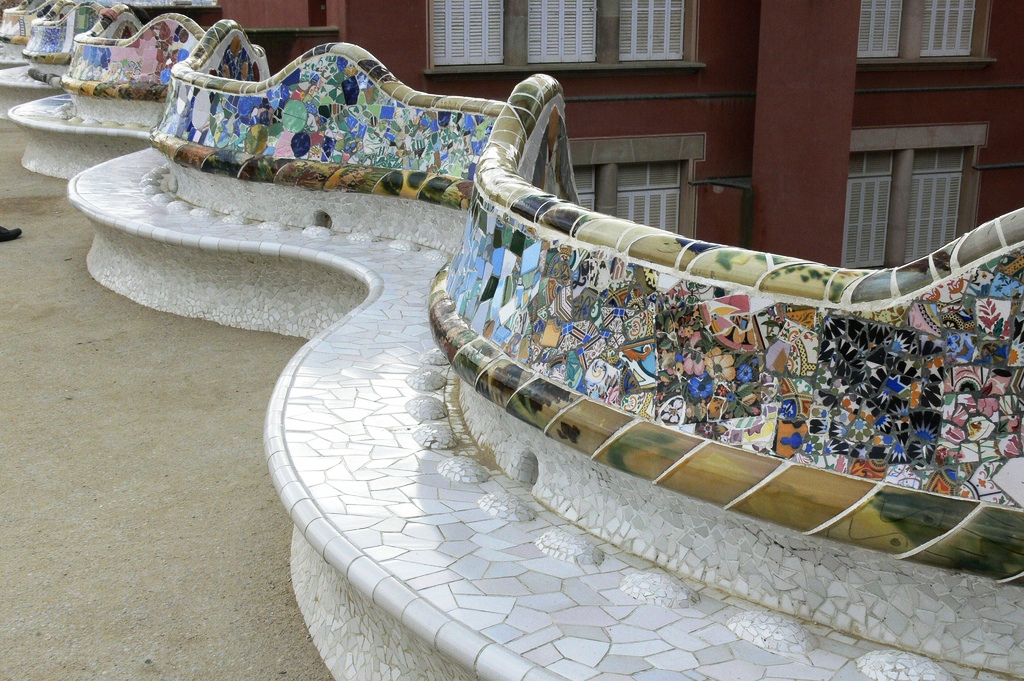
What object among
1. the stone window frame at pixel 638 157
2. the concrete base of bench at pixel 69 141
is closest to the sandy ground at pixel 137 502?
the concrete base of bench at pixel 69 141

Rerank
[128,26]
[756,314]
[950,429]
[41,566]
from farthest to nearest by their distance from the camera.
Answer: [128,26] → [41,566] → [756,314] → [950,429]

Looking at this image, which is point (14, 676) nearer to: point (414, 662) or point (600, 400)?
Answer: point (414, 662)

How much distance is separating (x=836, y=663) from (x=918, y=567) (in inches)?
10.0

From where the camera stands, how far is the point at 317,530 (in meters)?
2.74

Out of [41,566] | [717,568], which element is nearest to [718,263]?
[717,568]

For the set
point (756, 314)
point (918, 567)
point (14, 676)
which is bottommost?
point (14, 676)

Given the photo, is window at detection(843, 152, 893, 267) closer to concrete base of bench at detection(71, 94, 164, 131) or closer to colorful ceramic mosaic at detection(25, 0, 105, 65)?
concrete base of bench at detection(71, 94, 164, 131)

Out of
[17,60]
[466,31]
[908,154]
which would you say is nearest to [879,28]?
[908,154]

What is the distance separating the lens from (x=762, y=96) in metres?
11.8

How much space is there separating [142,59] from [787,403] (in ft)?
27.9

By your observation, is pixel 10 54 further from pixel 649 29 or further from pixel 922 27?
pixel 922 27

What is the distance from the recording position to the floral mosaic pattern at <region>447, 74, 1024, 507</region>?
2.07 m

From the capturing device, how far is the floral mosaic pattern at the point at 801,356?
6.81 feet

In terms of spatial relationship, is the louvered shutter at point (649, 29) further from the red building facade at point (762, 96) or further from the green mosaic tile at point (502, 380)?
the green mosaic tile at point (502, 380)
